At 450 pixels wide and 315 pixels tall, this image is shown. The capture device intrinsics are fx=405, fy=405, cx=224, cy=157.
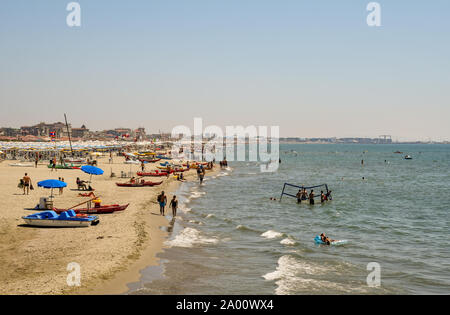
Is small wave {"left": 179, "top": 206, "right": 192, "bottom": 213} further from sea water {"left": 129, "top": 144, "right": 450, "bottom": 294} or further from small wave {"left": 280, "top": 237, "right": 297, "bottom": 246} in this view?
small wave {"left": 280, "top": 237, "right": 297, "bottom": 246}

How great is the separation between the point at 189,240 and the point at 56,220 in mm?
7271

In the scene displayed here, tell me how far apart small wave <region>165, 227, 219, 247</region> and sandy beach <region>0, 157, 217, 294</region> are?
773 mm

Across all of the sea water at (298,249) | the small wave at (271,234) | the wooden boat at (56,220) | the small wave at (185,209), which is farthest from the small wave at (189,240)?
the small wave at (185,209)

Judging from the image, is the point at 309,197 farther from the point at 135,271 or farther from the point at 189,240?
the point at 135,271

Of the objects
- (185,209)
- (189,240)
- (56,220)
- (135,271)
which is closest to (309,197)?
(185,209)

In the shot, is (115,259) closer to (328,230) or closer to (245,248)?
(245,248)

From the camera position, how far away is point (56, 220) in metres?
21.9

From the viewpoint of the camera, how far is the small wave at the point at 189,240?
2112cm

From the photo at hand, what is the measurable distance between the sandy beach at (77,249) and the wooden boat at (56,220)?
40 cm

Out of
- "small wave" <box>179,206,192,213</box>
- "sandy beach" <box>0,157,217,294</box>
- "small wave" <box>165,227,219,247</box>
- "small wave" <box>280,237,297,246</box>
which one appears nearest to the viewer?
"sandy beach" <box>0,157,217,294</box>

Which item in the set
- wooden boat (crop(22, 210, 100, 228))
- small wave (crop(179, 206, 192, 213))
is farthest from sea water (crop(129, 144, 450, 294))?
wooden boat (crop(22, 210, 100, 228))

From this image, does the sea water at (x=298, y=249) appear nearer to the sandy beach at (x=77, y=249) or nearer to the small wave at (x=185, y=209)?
the small wave at (x=185, y=209)

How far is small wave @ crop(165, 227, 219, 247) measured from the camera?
69.3 ft

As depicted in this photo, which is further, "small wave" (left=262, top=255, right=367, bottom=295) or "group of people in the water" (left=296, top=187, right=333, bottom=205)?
"group of people in the water" (left=296, top=187, right=333, bottom=205)
